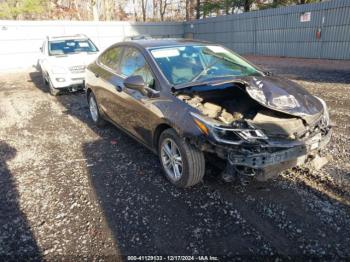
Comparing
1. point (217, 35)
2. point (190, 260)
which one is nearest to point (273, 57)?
point (217, 35)

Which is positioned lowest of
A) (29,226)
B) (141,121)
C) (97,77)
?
(29,226)

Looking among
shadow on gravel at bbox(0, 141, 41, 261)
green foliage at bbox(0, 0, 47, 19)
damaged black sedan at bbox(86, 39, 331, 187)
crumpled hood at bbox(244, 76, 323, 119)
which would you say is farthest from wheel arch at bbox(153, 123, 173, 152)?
green foliage at bbox(0, 0, 47, 19)

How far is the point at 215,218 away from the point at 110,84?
113 inches

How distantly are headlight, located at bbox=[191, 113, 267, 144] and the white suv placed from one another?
6.99 metres

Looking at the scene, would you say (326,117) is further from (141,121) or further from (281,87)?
(141,121)

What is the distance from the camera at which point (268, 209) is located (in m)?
3.18

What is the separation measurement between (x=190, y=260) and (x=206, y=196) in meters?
0.96

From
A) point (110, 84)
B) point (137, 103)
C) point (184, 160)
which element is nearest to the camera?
point (184, 160)

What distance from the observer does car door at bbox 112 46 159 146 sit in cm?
382

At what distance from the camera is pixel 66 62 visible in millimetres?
8961

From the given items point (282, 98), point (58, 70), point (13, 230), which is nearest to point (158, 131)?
point (282, 98)

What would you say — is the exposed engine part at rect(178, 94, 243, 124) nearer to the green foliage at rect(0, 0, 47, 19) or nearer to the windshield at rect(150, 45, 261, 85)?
the windshield at rect(150, 45, 261, 85)

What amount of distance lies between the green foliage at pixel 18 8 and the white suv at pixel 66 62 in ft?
72.8

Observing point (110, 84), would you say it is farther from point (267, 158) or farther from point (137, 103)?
point (267, 158)
